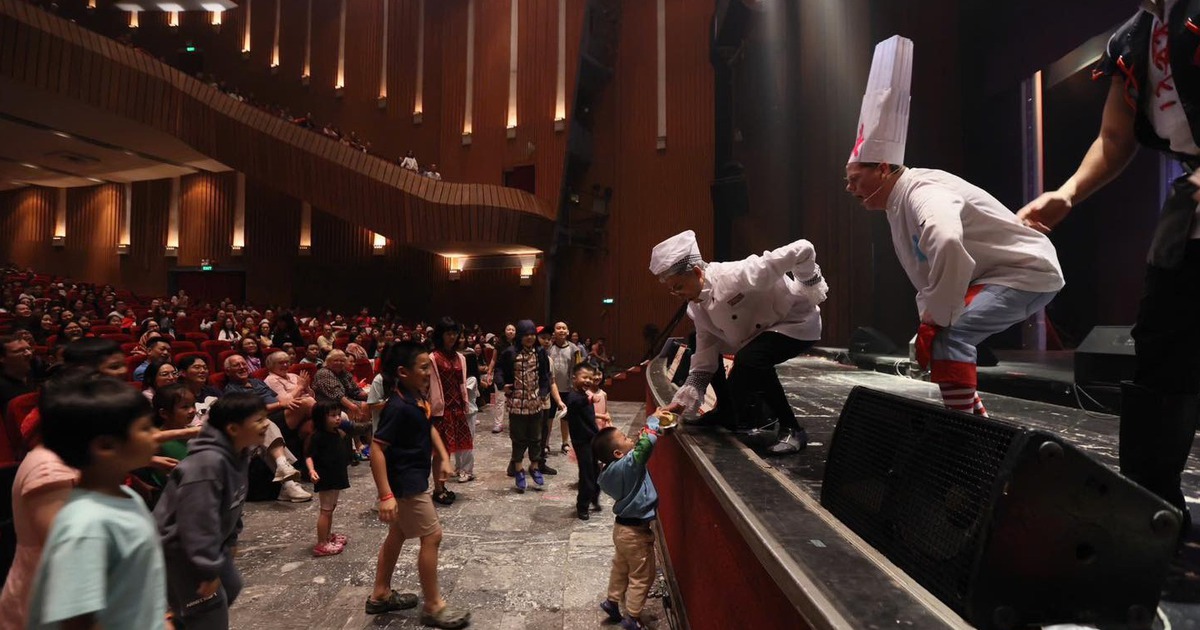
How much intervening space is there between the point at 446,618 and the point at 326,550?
1.27 meters

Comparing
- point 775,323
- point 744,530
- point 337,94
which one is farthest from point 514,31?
point 744,530

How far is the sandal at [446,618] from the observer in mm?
2594

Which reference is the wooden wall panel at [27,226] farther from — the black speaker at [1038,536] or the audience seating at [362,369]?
the black speaker at [1038,536]

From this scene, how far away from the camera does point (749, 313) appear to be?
2.31m

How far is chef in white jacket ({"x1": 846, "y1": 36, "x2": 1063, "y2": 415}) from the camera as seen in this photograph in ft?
4.74

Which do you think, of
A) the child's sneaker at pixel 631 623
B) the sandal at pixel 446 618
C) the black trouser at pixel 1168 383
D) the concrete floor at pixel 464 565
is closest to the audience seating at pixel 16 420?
the concrete floor at pixel 464 565

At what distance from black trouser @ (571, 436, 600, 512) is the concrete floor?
129mm

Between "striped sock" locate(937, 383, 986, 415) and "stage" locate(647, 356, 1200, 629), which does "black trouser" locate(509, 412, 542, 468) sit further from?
"striped sock" locate(937, 383, 986, 415)

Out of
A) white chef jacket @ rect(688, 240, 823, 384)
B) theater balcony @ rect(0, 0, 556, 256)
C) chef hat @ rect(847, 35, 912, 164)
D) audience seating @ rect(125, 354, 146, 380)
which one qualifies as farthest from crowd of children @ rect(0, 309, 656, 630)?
theater balcony @ rect(0, 0, 556, 256)

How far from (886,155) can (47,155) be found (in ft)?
70.4

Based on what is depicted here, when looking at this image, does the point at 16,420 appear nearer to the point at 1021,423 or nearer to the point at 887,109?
the point at 887,109

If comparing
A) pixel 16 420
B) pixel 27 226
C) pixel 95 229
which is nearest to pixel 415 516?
pixel 16 420

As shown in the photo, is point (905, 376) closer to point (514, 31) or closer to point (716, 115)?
point (716, 115)

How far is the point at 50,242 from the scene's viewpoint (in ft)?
64.8
